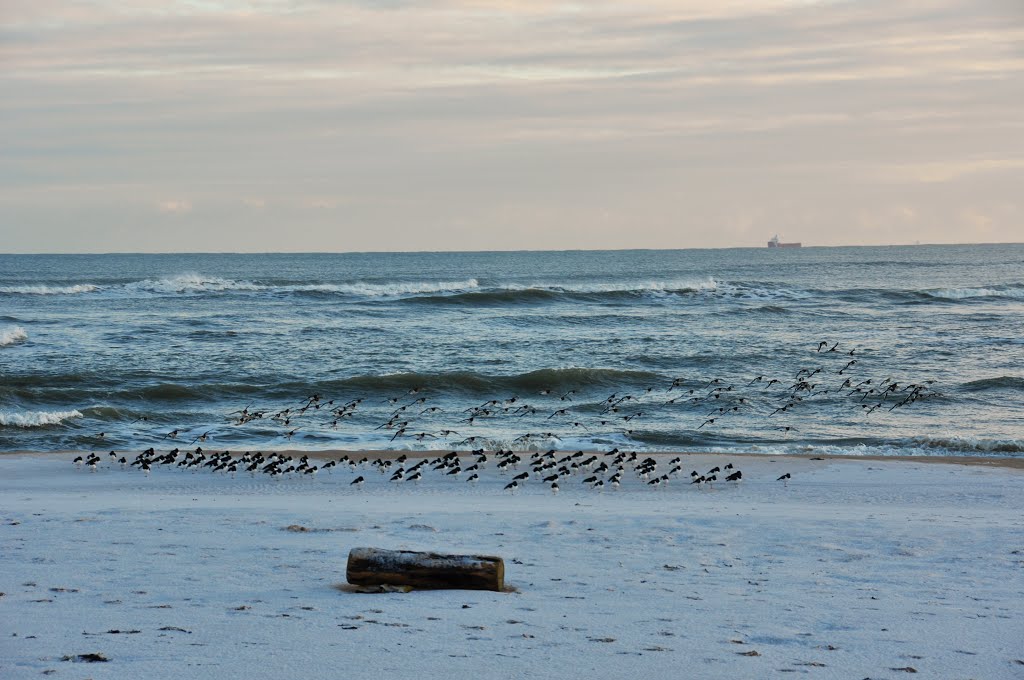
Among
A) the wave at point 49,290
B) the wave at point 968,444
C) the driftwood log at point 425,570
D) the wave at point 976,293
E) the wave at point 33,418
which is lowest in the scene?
the wave at point 33,418

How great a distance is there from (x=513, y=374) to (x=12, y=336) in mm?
17467

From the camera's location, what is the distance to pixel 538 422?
21.1 m

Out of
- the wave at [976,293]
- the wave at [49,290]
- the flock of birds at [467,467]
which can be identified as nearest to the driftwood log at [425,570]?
the flock of birds at [467,467]

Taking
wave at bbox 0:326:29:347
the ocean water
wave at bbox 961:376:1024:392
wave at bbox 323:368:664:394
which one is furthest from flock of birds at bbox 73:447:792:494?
wave at bbox 0:326:29:347

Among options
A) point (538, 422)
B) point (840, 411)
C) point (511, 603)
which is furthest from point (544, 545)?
point (840, 411)

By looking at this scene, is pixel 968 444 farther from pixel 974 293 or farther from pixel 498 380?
pixel 974 293

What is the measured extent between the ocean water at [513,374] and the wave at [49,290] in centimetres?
788

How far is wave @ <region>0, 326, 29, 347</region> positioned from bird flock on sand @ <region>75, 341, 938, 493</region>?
44.9ft

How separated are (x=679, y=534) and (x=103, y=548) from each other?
18.1 ft

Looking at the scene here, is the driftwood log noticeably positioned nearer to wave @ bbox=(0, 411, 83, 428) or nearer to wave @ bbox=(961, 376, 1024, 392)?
wave @ bbox=(0, 411, 83, 428)

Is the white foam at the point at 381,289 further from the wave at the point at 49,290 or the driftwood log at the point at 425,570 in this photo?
the driftwood log at the point at 425,570

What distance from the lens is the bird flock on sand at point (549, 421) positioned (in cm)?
1462

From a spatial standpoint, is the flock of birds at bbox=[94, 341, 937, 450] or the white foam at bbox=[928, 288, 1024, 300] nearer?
the flock of birds at bbox=[94, 341, 937, 450]

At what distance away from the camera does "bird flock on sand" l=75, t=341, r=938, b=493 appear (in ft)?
48.0
